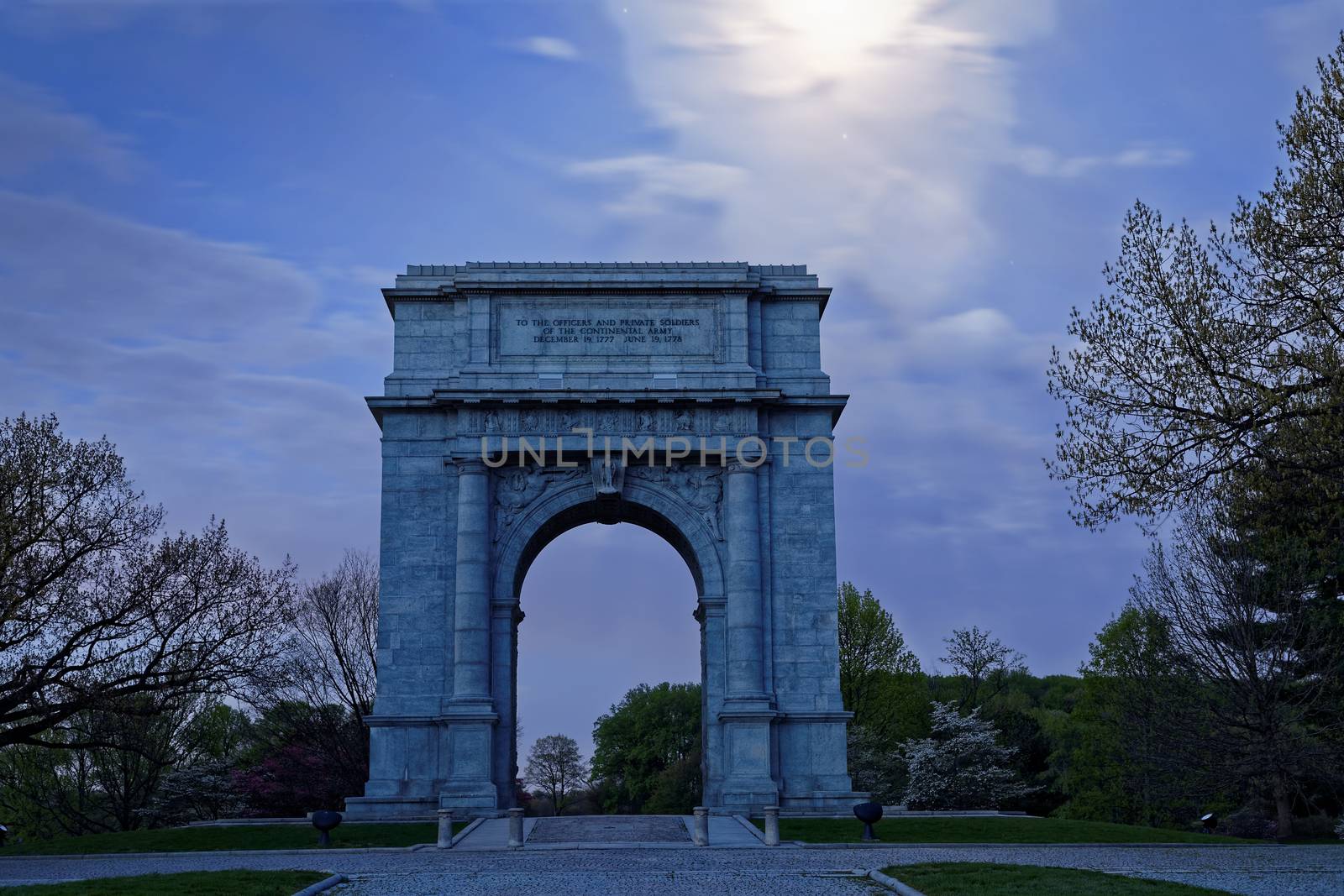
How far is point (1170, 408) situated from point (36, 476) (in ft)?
88.9

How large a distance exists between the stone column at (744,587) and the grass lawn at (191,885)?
17936mm

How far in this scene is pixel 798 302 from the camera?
1724 inches

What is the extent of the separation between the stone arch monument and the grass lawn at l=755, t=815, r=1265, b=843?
4008 mm

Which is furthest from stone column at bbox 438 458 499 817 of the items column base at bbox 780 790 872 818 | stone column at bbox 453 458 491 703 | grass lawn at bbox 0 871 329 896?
grass lawn at bbox 0 871 329 896

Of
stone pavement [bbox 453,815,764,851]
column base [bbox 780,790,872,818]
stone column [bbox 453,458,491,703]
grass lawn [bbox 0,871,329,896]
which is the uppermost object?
stone column [bbox 453,458,491,703]

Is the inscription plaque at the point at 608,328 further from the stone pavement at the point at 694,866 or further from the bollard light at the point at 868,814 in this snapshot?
the stone pavement at the point at 694,866

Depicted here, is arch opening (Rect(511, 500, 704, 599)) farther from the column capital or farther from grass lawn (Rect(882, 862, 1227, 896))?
grass lawn (Rect(882, 862, 1227, 896))

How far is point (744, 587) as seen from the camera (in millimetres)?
40625

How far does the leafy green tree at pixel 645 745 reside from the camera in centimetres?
9600

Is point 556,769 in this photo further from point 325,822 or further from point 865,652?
point 325,822

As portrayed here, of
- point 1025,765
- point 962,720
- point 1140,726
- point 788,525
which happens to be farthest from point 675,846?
point 1025,765

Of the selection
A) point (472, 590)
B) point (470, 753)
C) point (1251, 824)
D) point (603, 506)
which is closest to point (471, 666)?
point (472, 590)

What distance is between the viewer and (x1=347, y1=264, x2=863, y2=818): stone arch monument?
3981 cm

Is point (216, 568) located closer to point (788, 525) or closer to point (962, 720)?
point (788, 525)
